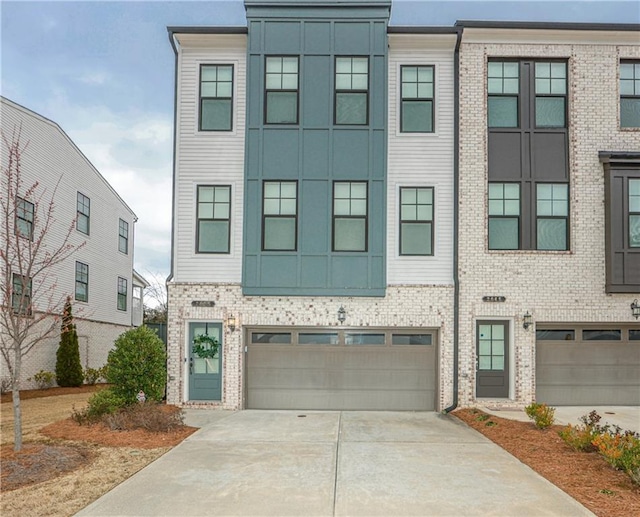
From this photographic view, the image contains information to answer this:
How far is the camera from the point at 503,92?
1295 centimetres

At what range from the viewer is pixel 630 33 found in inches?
505

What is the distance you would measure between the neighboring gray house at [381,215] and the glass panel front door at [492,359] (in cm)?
5

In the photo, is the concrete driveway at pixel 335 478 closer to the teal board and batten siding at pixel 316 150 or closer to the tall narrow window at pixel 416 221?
the teal board and batten siding at pixel 316 150

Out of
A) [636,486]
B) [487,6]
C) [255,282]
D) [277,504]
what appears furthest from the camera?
[487,6]

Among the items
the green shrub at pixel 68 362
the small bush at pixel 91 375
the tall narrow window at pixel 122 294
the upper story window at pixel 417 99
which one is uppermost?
the upper story window at pixel 417 99

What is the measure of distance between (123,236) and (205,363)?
1452cm

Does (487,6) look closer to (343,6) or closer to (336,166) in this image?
(343,6)

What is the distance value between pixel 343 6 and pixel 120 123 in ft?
120

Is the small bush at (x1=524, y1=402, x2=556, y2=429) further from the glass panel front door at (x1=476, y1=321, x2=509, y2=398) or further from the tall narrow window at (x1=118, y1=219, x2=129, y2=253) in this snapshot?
the tall narrow window at (x1=118, y1=219, x2=129, y2=253)

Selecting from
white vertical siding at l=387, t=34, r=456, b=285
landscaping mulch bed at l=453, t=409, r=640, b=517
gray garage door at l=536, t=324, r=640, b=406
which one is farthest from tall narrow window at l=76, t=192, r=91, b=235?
gray garage door at l=536, t=324, r=640, b=406

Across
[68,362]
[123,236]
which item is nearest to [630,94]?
[68,362]

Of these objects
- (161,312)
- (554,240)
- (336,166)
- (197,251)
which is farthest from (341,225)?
(161,312)

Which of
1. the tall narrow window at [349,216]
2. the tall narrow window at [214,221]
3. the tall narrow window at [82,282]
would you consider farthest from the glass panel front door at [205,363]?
the tall narrow window at [82,282]

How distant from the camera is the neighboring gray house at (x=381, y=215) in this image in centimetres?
1251
